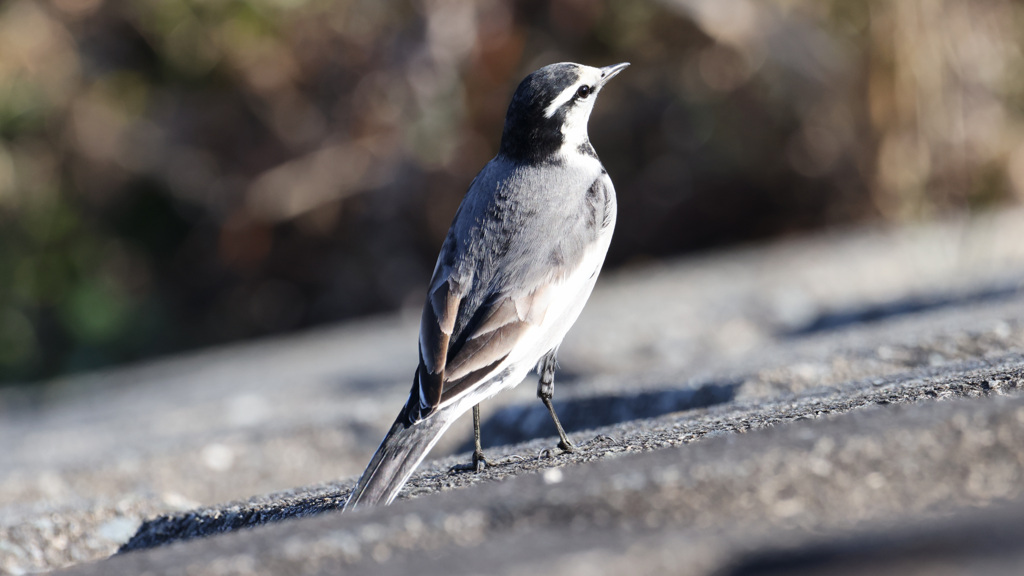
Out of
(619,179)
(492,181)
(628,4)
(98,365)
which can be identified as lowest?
(98,365)

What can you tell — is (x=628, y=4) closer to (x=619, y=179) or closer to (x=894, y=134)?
(x=619, y=179)

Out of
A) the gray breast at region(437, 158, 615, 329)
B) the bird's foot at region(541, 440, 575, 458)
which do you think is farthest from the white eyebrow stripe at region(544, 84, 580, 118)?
the bird's foot at region(541, 440, 575, 458)

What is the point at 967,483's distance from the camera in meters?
1.46

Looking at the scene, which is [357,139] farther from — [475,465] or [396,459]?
[396,459]

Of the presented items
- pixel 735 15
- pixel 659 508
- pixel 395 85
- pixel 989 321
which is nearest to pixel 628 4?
pixel 735 15

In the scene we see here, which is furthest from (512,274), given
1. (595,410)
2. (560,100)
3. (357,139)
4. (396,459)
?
(357,139)

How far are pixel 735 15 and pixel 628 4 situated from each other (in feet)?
2.63

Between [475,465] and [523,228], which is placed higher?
[523,228]

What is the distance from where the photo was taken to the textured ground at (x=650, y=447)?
1401 millimetres

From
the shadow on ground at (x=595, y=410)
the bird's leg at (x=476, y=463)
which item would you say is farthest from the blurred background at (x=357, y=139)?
the bird's leg at (x=476, y=463)

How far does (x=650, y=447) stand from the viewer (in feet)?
6.86

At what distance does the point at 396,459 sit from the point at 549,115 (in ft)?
4.19

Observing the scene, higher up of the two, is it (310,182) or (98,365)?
(310,182)

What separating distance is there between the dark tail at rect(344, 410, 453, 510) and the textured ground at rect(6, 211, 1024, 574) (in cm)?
8
